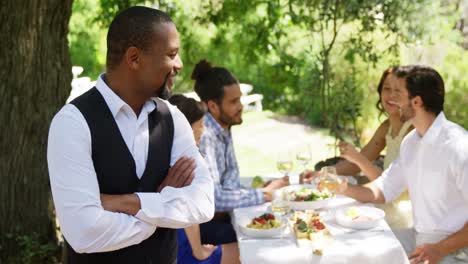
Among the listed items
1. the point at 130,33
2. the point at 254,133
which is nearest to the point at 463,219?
the point at 130,33

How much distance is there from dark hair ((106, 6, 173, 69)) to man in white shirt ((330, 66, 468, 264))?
1685mm

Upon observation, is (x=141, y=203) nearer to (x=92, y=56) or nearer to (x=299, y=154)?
(x=299, y=154)

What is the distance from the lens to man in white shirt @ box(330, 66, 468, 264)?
9.81 ft

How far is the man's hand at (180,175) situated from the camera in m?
2.05

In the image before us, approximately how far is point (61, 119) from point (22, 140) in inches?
92.9

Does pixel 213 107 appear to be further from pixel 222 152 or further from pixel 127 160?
pixel 127 160

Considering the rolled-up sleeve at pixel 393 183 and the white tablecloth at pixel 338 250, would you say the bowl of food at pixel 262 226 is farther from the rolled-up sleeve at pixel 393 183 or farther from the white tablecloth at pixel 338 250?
the rolled-up sleeve at pixel 393 183

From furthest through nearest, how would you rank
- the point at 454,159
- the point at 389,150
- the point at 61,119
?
the point at 389,150 < the point at 454,159 < the point at 61,119

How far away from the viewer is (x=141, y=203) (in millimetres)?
1922

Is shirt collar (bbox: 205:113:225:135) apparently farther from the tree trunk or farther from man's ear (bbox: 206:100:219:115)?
the tree trunk

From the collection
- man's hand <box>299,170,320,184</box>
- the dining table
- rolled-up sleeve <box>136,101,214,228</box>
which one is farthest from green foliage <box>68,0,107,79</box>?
rolled-up sleeve <box>136,101,214,228</box>

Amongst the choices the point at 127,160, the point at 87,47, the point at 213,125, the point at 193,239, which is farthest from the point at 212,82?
the point at 87,47

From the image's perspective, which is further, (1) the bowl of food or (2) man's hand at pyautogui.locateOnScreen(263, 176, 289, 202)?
(2) man's hand at pyautogui.locateOnScreen(263, 176, 289, 202)

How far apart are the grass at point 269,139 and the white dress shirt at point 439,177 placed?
162 inches
